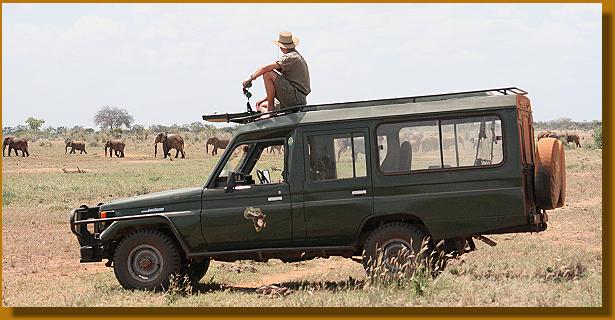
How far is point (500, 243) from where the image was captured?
15.3 metres

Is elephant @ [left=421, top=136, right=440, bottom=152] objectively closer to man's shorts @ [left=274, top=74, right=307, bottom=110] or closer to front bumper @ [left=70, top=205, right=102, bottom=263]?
man's shorts @ [left=274, top=74, right=307, bottom=110]

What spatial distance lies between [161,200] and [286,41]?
8.30ft

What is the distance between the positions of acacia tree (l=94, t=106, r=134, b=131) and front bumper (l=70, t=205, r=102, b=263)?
134825mm

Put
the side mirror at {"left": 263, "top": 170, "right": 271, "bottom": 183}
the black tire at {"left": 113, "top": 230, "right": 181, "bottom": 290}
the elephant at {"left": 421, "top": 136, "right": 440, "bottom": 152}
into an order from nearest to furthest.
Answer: the elephant at {"left": 421, "top": 136, "right": 440, "bottom": 152}
the side mirror at {"left": 263, "top": 170, "right": 271, "bottom": 183}
the black tire at {"left": 113, "top": 230, "right": 181, "bottom": 290}

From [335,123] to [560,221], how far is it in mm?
8750

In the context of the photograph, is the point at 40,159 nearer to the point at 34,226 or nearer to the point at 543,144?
the point at 34,226

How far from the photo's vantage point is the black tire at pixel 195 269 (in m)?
11.8

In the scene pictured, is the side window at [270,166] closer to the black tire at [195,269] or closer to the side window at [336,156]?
the side window at [336,156]

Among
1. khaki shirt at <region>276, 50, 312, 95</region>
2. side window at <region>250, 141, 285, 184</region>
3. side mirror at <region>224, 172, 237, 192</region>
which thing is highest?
khaki shirt at <region>276, 50, 312, 95</region>

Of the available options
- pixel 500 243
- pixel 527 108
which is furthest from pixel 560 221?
pixel 527 108

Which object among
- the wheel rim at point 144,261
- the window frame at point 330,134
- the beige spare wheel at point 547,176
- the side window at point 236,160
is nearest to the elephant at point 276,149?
the side window at point 236,160

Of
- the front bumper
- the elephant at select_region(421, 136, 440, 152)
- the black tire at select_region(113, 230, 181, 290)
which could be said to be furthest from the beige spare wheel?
the front bumper

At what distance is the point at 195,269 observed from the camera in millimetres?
12180

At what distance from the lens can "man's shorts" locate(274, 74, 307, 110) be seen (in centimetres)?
1175
